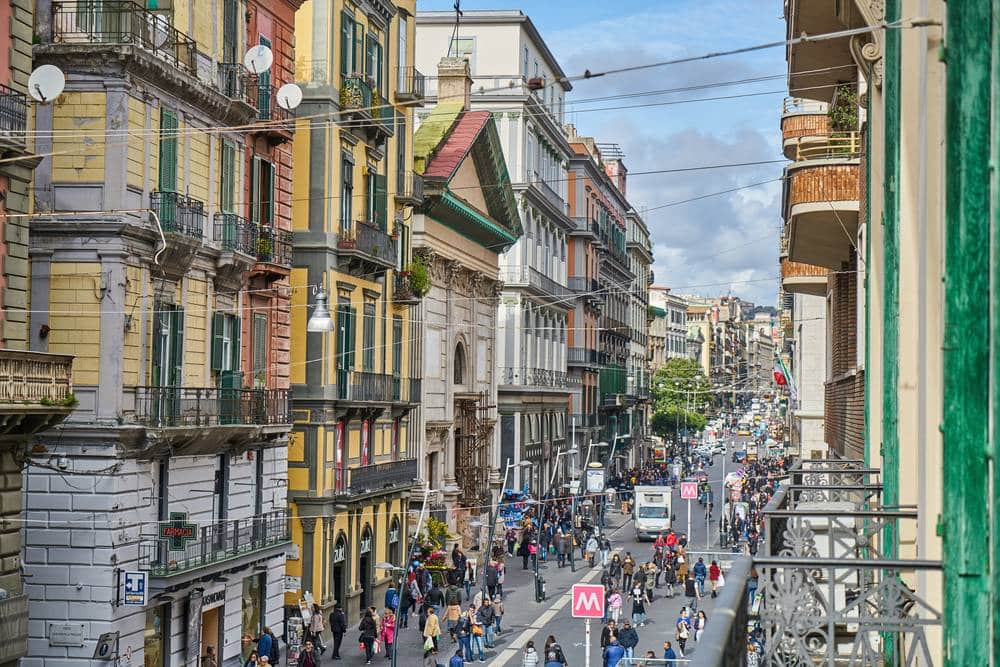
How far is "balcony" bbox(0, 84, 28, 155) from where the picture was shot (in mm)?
20344

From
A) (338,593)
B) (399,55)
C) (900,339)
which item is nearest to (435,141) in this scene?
(399,55)

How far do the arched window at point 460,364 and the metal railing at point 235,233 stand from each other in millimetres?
22635

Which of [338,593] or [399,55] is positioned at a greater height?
[399,55]

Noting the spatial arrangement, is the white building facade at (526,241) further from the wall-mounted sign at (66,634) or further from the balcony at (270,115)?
the wall-mounted sign at (66,634)

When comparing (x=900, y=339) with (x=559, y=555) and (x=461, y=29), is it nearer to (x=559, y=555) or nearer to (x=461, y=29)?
(x=559, y=555)

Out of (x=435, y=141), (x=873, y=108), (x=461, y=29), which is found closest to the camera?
(x=873, y=108)

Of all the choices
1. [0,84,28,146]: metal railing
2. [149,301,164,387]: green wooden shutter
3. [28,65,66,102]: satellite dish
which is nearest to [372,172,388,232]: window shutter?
[149,301,164,387]: green wooden shutter

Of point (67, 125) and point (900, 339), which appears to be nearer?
point (900, 339)

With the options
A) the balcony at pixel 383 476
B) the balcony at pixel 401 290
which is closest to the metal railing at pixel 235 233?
the balcony at pixel 383 476

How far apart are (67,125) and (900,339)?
17.9 metres

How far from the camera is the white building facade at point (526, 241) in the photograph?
6569cm

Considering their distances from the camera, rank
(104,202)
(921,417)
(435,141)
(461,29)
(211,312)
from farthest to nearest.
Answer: (461,29), (435,141), (211,312), (104,202), (921,417)

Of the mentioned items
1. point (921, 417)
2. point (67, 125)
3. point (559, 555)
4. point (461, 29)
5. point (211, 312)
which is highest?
point (461, 29)

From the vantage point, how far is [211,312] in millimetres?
29016
